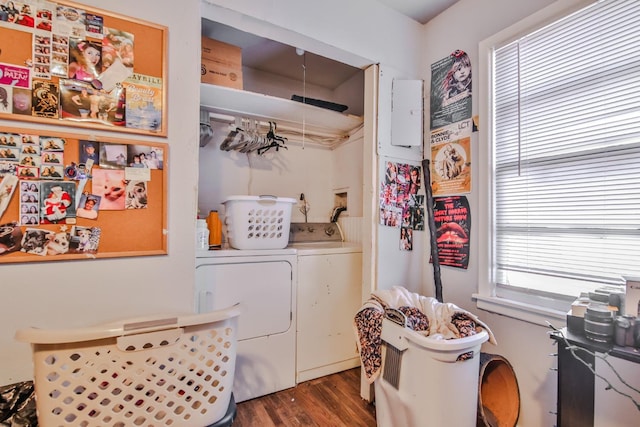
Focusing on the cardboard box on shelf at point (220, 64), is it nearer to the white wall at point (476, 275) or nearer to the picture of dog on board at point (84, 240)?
the picture of dog on board at point (84, 240)

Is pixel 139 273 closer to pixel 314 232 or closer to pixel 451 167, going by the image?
pixel 314 232

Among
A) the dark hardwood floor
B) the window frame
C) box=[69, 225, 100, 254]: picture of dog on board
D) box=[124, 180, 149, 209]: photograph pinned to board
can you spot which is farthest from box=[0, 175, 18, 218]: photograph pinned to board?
the window frame

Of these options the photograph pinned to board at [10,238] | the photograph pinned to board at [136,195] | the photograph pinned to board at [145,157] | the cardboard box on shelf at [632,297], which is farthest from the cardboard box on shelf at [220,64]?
the cardboard box on shelf at [632,297]

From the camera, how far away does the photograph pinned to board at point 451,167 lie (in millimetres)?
1880

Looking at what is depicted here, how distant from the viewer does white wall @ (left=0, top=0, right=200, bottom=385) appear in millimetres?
1082

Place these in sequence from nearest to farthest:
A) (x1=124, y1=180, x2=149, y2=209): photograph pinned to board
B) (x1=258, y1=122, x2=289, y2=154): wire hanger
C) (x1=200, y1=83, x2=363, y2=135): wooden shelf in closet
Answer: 1. (x1=124, y1=180, x2=149, y2=209): photograph pinned to board
2. (x1=200, y1=83, x2=363, y2=135): wooden shelf in closet
3. (x1=258, y1=122, x2=289, y2=154): wire hanger

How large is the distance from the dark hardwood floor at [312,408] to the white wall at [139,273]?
3.04ft

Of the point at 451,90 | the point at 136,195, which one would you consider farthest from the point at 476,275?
the point at 136,195

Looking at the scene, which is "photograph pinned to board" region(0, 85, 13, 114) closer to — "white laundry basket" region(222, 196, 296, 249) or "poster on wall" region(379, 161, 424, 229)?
"white laundry basket" region(222, 196, 296, 249)

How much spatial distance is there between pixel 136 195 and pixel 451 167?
193 cm

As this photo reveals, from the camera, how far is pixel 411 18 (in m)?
2.16

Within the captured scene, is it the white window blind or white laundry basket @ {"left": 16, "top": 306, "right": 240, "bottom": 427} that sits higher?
the white window blind

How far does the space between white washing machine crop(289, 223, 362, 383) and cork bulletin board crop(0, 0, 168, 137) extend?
1.33 m

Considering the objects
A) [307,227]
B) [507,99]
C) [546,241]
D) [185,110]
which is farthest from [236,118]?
[546,241]
